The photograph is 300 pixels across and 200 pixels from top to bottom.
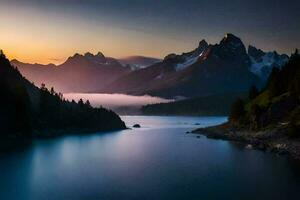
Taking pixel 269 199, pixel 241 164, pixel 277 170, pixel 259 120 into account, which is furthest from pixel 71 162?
pixel 259 120

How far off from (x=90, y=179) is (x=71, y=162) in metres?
36.1

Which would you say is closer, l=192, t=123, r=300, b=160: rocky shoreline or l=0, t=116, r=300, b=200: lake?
l=0, t=116, r=300, b=200: lake

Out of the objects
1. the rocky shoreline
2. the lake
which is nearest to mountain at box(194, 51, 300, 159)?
the rocky shoreline

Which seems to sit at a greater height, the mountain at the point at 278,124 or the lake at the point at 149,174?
the mountain at the point at 278,124

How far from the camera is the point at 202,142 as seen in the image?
199125mm

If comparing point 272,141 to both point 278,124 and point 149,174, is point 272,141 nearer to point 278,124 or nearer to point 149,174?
point 278,124

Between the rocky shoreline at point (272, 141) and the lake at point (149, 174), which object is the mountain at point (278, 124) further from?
the lake at point (149, 174)

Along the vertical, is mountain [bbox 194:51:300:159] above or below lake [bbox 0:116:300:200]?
above

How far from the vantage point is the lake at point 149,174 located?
89750 millimetres

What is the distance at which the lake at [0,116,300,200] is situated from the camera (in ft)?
294

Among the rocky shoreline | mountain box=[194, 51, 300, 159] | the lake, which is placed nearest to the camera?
the lake

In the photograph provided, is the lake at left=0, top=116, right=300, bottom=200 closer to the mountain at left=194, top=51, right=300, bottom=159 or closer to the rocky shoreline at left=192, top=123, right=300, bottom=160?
the rocky shoreline at left=192, top=123, right=300, bottom=160

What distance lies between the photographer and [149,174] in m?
113

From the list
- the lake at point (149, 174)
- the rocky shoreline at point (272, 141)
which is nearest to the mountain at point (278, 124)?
the rocky shoreline at point (272, 141)
